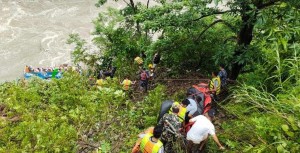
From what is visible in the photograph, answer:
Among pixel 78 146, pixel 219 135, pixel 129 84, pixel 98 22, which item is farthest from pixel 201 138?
pixel 98 22

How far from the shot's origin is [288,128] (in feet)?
12.6

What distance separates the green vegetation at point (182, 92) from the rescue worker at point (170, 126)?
74 cm

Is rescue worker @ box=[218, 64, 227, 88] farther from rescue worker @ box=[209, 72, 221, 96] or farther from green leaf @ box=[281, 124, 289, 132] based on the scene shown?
→ green leaf @ box=[281, 124, 289, 132]

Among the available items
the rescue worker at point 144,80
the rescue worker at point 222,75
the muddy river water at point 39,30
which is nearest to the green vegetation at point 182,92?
the rescue worker at point 222,75

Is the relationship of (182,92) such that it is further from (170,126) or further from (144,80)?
(170,126)

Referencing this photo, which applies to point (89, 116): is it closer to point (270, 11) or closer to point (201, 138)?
point (201, 138)

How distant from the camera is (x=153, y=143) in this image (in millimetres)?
5223

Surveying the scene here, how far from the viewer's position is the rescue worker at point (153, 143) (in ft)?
17.0

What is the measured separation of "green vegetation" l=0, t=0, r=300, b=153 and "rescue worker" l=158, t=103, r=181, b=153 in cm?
74

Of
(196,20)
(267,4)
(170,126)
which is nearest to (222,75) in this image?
(196,20)

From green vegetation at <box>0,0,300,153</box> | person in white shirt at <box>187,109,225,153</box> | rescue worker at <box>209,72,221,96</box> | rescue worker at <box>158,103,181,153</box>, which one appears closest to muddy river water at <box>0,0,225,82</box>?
green vegetation at <box>0,0,300,153</box>

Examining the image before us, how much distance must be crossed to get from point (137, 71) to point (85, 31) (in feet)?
37.2

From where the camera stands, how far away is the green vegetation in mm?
4621

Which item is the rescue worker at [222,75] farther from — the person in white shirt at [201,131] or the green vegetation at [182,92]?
the person in white shirt at [201,131]
